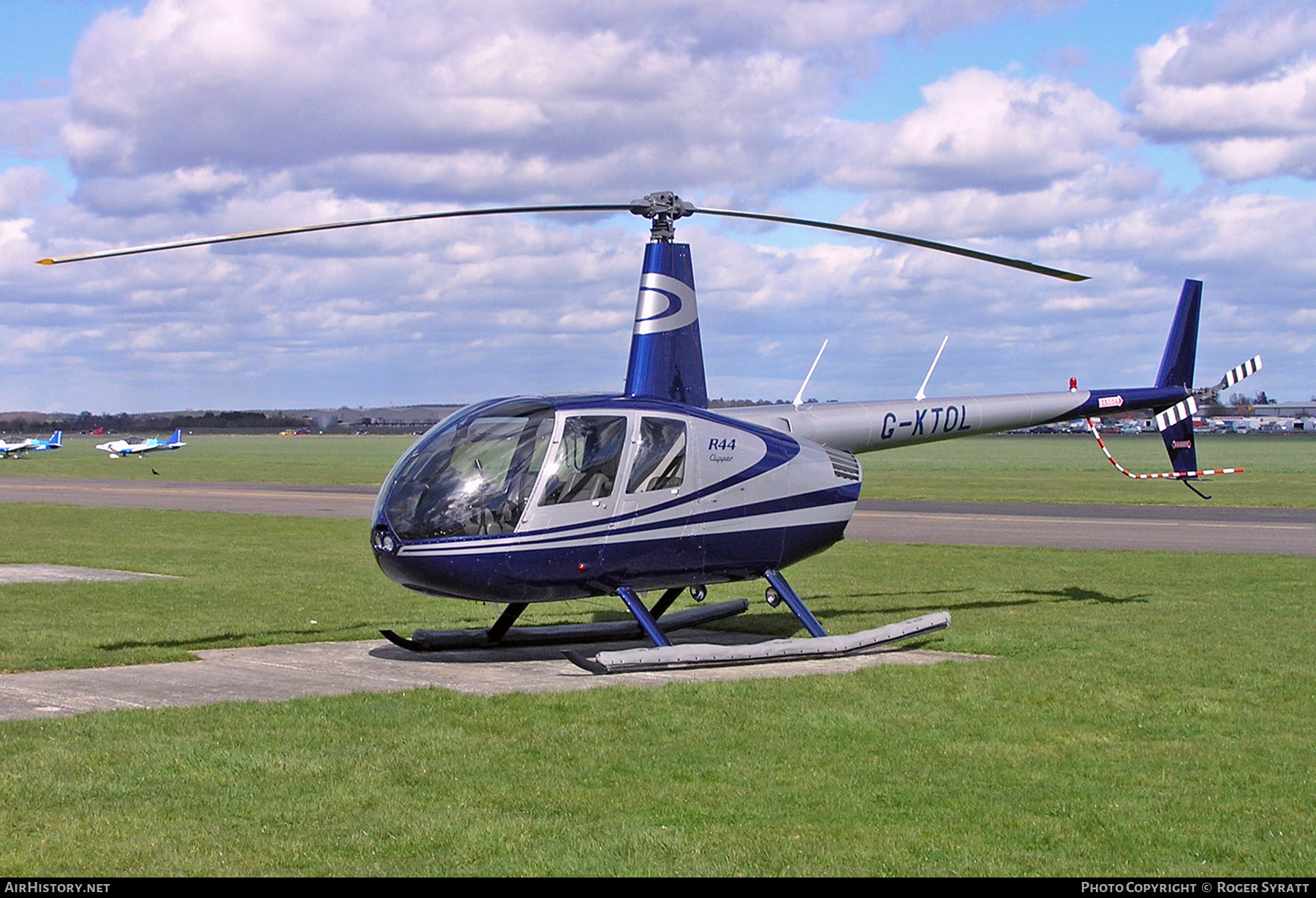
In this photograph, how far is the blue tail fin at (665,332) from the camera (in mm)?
13352

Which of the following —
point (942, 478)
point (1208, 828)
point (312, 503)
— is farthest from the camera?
point (942, 478)

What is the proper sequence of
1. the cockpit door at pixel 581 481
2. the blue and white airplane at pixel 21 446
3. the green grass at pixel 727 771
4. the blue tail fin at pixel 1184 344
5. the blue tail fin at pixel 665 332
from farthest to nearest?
1. the blue and white airplane at pixel 21 446
2. the blue tail fin at pixel 1184 344
3. the blue tail fin at pixel 665 332
4. the cockpit door at pixel 581 481
5. the green grass at pixel 727 771

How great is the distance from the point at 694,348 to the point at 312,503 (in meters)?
31.6

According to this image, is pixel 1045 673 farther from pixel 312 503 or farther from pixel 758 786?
pixel 312 503

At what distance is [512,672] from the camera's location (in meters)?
12.0

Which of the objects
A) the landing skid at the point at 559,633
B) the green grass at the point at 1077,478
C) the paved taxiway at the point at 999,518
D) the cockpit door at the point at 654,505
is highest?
the cockpit door at the point at 654,505

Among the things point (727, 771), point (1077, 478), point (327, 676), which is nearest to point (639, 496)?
point (327, 676)

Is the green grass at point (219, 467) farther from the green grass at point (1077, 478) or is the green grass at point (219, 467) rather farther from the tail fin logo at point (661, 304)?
the tail fin logo at point (661, 304)

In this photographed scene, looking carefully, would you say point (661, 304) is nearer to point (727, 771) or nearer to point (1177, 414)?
point (727, 771)

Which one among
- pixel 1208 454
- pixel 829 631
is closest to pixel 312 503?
pixel 829 631

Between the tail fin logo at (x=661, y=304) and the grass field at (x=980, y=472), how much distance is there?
1216 inches

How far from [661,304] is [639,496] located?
7.36 feet

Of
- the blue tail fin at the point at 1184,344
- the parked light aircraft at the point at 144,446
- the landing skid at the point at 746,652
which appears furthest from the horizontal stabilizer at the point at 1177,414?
the parked light aircraft at the point at 144,446

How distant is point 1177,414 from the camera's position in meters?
18.3
